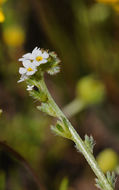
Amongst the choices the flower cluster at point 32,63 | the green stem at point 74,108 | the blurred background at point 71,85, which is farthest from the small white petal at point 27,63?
the green stem at point 74,108

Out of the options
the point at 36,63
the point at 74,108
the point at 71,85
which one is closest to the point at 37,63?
the point at 36,63

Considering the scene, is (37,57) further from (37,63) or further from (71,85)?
(71,85)

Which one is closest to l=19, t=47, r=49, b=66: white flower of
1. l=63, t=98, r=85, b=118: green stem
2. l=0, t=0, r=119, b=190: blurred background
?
l=0, t=0, r=119, b=190: blurred background

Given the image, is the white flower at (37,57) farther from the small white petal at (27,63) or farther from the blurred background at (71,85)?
the blurred background at (71,85)

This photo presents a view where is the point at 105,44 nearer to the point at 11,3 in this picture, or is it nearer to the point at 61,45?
the point at 61,45

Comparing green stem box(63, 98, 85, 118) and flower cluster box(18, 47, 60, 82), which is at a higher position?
green stem box(63, 98, 85, 118)

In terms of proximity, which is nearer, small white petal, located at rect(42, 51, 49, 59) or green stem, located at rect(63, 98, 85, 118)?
small white petal, located at rect(42, 51, 49, 59)

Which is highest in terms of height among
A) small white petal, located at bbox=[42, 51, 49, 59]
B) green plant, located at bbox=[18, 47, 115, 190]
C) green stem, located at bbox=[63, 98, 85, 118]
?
green stem, located at bbox=[63, 98, 85, 118]

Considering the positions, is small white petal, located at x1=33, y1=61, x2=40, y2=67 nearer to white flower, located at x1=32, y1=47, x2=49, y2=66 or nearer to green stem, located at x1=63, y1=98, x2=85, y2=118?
white flower, located at x1=32, y1=47, x2=49, y2=66

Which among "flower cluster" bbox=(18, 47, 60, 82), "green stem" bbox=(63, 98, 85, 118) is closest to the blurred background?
"green stem" bbox=(63, 98, 85, 118)
